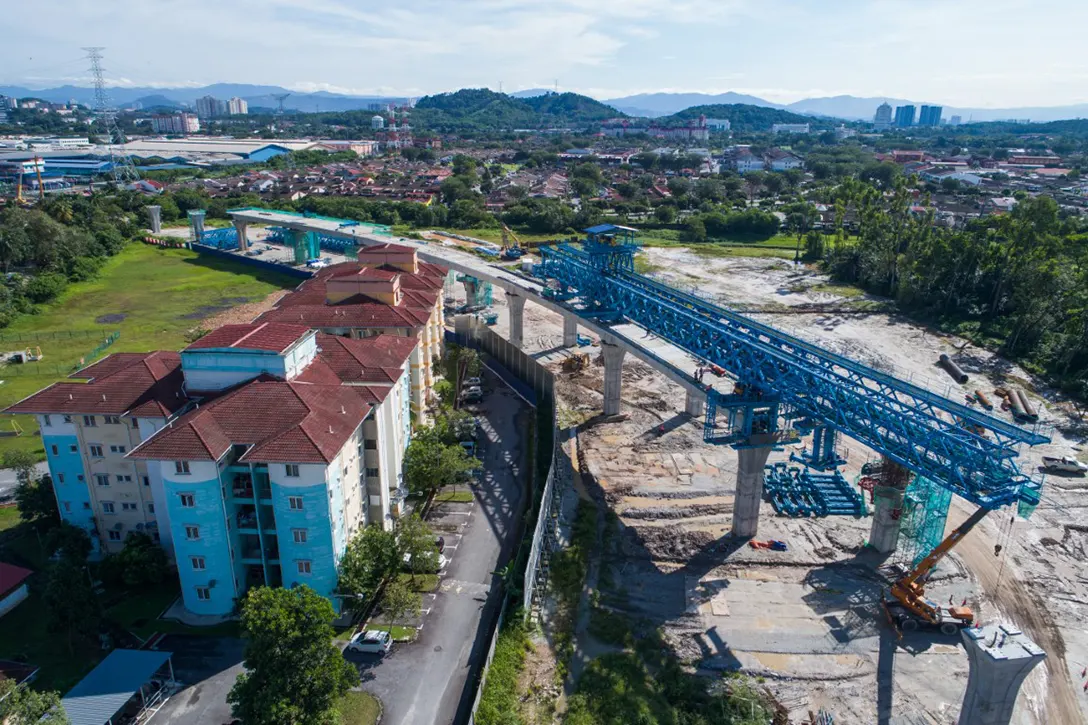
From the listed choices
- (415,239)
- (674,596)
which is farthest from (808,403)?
(415,239)

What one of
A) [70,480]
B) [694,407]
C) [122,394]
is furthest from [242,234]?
[694,407]

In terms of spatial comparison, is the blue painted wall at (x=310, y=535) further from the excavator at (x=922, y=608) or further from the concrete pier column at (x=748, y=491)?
the excavator at (x=922, y=608)

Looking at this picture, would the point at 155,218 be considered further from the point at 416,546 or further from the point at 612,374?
the point at 416,546

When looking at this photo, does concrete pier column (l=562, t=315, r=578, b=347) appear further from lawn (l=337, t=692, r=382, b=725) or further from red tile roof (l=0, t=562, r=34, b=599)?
red tile roof (l=0, t=562, r=34, b=599)

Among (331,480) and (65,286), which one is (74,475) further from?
(65,286)

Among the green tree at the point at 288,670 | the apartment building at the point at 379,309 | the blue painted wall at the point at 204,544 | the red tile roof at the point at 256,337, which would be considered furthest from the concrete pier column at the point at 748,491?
the blue painted wall at the point at 204,544
